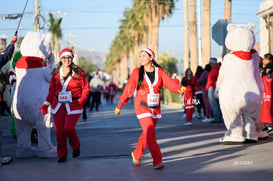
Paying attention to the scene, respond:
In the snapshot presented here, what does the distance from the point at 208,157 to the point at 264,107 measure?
4280 mm

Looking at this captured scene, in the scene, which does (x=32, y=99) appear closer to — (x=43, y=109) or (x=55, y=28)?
(x=43, y=109)

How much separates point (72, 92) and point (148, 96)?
58.6 inches

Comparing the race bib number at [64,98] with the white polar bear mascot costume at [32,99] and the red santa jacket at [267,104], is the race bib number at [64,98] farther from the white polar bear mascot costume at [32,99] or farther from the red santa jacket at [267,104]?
the red santa jacket at [267,104]

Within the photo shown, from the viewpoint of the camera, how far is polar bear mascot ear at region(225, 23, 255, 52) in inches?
414

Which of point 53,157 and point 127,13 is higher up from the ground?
point 127,13

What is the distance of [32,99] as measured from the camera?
374 inches

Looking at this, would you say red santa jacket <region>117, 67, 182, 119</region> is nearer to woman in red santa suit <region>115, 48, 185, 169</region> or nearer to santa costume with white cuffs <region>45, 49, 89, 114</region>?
woman in red santa suit <region>115, 48, 185, 169</region>

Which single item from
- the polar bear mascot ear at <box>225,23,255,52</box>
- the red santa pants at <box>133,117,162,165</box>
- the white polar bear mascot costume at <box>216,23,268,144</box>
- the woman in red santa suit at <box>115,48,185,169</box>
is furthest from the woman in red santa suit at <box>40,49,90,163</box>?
the polar bear mascot ear at <box>225,23,255,52</box>

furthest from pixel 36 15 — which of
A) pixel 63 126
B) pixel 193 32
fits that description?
pixel 63 126

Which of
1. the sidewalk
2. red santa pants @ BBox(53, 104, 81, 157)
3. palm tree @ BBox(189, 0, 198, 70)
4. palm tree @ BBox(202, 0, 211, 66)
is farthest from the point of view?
palm tree @ BBox(189, 0, 198, 70)

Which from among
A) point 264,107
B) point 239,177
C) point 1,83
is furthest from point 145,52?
point 1,83

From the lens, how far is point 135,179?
282 inches

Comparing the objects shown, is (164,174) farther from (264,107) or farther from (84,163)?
(264,107)

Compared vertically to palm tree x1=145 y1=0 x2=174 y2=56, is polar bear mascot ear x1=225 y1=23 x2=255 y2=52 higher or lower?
lower
